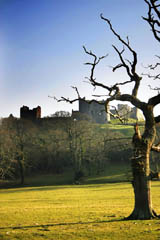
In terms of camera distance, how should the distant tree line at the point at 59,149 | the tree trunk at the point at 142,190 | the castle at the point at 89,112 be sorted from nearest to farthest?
the tree trunk at the point at 142,190, the distant tree line at the point at 59,149, the castle at the point at 89,112

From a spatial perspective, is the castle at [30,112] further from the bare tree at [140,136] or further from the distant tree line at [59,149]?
the bare tree at [140,136]

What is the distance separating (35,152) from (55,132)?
5613 millimetres

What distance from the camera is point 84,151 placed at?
58.1 meters

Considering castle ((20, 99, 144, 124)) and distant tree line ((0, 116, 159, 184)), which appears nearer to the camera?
distant tree line ((0, 116, 159, 184))

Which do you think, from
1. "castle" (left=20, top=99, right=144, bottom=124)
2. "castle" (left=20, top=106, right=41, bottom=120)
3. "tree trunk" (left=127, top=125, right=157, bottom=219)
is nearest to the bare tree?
"tree trunk" (left=127, top=125, right=157, bottom=219)

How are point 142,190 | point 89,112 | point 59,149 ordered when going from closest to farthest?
point 142,190
point 59,149
point 89,112

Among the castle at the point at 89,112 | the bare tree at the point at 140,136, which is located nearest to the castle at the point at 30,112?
the castle at the point at 89,112

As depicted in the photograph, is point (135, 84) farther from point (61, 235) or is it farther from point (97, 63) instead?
point (61, 235)

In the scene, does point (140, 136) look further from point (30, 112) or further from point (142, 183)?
point (30, 112)

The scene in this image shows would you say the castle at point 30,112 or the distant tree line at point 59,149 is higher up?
the castle at point 30,112

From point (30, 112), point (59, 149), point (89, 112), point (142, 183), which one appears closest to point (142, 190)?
point (142, 183)

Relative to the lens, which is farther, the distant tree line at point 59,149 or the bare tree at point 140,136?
the distant tree line at point 59,149

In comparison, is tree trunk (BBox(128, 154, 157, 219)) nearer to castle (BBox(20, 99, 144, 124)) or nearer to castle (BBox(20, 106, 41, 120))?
castle (BBox(20, 99, 144, 124))

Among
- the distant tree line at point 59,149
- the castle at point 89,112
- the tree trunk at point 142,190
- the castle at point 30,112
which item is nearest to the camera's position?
the tree trunk at point 142,190
